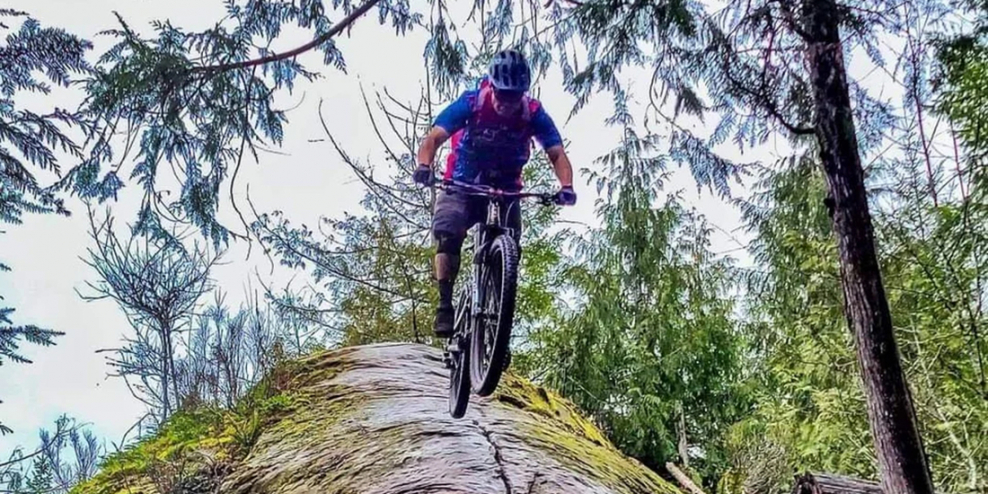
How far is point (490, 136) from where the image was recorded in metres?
3.23

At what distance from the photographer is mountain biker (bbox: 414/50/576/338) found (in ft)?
10.1

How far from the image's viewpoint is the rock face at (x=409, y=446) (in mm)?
2664

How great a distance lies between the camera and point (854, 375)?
6801 mm

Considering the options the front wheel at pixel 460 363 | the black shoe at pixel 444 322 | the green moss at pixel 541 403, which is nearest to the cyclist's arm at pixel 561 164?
the front wheel at pixel 460 363

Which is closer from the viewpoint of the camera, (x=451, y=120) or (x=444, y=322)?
(x=451, y=120)

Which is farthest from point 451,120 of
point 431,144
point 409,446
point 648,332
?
point 648,332

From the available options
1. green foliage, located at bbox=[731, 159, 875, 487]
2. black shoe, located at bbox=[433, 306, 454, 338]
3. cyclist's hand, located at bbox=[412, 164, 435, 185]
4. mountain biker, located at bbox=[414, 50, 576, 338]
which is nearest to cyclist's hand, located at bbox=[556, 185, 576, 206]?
mountain biker, located at bbox=[414, 50, 576, 338]

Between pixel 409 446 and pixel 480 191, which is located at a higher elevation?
pixel 480 191

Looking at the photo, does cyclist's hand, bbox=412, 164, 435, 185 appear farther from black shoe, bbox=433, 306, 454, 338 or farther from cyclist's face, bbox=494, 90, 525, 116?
black shoe, bbox=433, 306, 454, 338

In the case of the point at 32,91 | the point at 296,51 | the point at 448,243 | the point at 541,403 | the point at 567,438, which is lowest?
the point at 567,438

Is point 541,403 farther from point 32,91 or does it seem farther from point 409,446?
point 32,91

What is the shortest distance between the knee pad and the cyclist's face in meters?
0.60

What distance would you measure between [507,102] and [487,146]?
0.22 m

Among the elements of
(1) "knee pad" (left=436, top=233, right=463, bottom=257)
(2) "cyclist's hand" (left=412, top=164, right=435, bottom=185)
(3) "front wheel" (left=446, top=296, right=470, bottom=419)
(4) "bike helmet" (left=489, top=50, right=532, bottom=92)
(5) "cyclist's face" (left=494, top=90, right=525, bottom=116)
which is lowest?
(3) "front wheel" (left=446, top=296, right=470, bottom=419)
